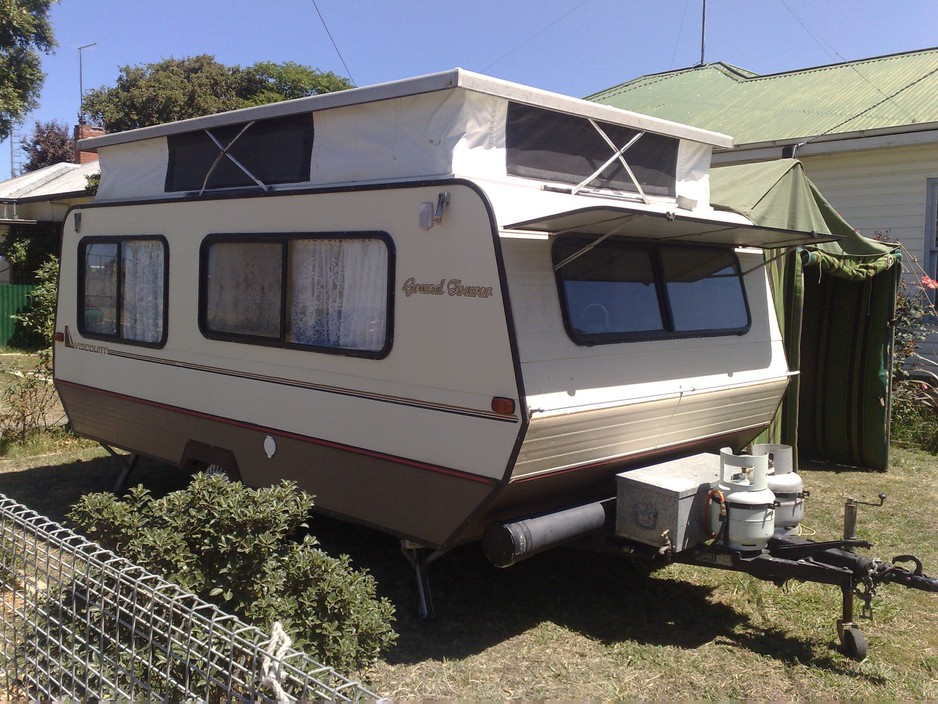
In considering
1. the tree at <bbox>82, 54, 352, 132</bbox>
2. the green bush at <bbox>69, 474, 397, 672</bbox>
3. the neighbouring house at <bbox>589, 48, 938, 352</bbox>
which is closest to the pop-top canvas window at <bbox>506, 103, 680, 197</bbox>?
the green bush at <bbox>69, 474, 397, 672</bbox>

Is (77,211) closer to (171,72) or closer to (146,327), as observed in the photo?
(146,327)

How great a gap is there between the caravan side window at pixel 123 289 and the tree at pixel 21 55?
1392 centimetres

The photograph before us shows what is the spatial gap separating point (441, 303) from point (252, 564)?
5.32 feet

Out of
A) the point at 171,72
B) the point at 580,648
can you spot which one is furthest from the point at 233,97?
the point at 580,648

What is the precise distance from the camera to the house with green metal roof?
10844 mm

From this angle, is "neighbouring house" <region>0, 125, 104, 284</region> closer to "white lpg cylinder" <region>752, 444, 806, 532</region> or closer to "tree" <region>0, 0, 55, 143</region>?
"tree" <region>0, 0, 55, 143</region>

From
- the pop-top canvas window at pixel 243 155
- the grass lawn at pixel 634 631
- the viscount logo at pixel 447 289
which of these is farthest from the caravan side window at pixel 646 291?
the pop-top canvas window at pixel 243 155

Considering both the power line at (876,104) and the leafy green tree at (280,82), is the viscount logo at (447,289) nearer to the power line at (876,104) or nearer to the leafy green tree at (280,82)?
the power line at (876,104)

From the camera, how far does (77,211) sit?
7.34 metres

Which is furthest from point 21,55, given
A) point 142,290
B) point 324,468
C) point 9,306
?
point 324,468

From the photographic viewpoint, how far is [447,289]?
179 inches

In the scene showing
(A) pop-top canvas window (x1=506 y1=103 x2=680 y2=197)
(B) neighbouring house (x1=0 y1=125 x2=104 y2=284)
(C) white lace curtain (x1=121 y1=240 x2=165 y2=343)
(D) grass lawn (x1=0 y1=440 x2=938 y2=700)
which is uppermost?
(B) neighbouring house (x1=0 y1=125 x2=104 y2=284)

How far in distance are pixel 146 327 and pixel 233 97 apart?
80.4 ft

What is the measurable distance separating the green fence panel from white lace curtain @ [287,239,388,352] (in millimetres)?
15958
